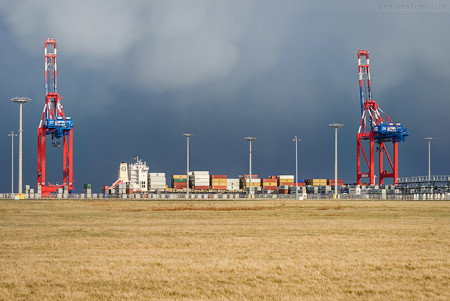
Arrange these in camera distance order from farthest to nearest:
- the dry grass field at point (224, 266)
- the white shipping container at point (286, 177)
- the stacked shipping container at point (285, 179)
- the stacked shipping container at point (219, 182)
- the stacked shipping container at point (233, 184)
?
the stacked shipping container at point (233, 184) < the white shipping container at point (286, 177) < the stacked shipping container at point (285, 179) < the stacked shipping container at point (219, 182) < the dry grass field at point (224, 266)

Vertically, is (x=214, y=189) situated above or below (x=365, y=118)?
below

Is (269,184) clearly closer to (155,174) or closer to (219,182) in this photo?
(219,182)

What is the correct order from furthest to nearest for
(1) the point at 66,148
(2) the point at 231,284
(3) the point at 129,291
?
(1) the point at 66,148 → (2) the point at 231,284 → (3) the point at 129,291

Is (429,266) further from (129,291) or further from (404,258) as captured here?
(129,291)

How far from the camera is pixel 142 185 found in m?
Result: 152

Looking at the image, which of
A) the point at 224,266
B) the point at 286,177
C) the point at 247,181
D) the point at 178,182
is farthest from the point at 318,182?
the point at 224,266

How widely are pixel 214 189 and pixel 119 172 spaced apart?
2551 cm

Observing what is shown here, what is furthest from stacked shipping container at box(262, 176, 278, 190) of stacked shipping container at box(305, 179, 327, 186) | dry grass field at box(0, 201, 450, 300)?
dry grass field at box(0, 201, 450, 300)

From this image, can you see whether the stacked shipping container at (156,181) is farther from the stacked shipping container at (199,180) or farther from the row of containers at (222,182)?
the stacked shipping container at (199,180)

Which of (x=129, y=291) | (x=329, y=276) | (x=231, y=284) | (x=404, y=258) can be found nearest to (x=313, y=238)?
(x=404, y=258)

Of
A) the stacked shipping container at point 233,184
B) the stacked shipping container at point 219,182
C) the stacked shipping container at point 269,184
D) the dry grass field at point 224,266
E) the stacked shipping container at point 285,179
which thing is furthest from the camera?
the stacked shipping container at point 233,184

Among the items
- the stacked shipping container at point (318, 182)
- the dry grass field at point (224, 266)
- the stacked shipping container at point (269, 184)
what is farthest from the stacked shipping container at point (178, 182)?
the dry grass field at point (224, 266)

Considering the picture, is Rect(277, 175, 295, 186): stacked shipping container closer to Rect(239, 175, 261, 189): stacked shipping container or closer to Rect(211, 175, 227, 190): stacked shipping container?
Rect(239, 175, 261, 189): stacked shipping container

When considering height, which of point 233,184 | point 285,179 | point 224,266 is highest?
point 224,266
